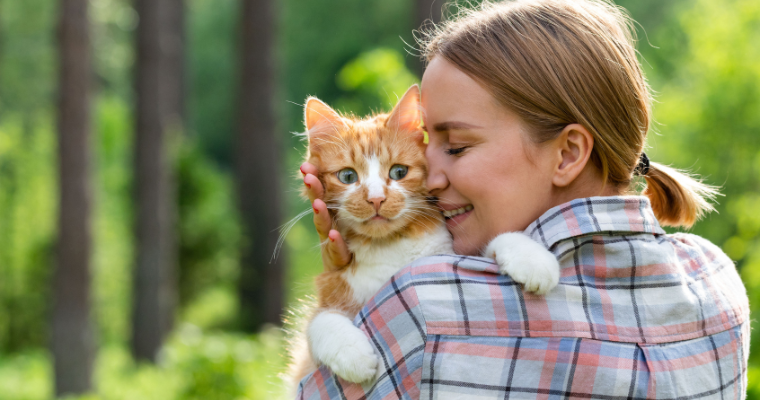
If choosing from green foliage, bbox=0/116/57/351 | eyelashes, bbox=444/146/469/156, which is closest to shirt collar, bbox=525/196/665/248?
eyelashes, bbox=444/146/469/156

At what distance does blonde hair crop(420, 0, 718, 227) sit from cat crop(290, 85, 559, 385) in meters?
0.38

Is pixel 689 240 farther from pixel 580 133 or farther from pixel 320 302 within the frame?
pixel 320 302

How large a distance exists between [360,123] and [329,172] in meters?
0.27

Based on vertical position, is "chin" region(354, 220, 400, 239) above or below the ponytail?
below

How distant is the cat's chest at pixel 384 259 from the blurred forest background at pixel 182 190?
0.41 meters

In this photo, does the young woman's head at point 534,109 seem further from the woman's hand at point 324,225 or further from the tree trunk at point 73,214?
the tree trunk at point 73,214

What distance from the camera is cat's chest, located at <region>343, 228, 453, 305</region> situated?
6.64 feet

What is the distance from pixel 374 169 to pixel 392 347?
0.79 meters

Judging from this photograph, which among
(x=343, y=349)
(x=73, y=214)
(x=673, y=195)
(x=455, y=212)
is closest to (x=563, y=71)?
(x=455, y=212)

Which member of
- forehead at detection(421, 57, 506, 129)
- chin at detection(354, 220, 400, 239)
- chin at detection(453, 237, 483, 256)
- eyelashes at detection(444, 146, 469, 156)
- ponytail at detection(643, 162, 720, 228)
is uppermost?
forehead at detection(421, 57, 506, 129)

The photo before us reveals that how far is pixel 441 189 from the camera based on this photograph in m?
1.98

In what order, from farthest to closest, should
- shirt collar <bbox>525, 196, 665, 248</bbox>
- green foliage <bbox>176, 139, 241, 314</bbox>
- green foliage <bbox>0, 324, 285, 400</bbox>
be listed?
green foliage <bbox>176, 139, 241, 314</bbox>, green foliage <bbox>0, 324, 285, 400</bbox>, shirt collar <bbox>525, 196, 665, 248</bbox>

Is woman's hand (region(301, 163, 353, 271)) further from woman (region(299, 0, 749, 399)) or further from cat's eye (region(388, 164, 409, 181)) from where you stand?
cat's eye (region(388, 164, 409, 181))

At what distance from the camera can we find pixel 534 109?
66.8 inches
